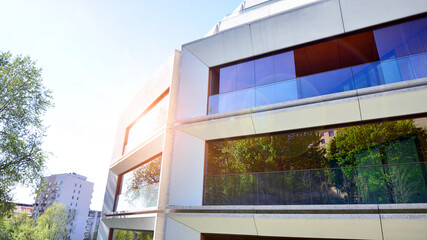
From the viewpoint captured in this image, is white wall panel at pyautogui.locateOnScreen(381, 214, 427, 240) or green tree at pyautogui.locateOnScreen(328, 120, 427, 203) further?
green tree at pyautogui.locateOnScreen(328, 120, 427, 203)

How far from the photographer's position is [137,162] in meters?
14.7

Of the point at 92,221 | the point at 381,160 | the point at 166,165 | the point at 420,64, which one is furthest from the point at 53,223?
the point at 92,221

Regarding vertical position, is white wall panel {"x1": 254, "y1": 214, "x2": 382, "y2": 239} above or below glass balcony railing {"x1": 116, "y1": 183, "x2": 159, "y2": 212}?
below

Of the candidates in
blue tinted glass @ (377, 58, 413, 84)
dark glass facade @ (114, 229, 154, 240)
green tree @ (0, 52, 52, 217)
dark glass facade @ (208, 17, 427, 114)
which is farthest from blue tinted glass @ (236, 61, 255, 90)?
green tree @ (0, 52, 52, 217)

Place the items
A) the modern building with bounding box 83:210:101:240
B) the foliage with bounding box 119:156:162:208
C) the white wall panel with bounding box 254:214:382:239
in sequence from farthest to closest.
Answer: the modern building with bounding box 83:210:101:240
the foliage with bounding box 119:156:162:208
the white wall panel with bounding box 254:214:382:239

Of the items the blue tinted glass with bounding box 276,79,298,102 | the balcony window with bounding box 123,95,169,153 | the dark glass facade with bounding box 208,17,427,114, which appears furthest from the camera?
the balcony window with bounding box 123,95,169,153

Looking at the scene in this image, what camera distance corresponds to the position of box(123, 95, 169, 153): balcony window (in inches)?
508

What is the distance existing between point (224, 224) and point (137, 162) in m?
7.51

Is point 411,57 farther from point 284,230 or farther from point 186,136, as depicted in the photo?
point 186,136

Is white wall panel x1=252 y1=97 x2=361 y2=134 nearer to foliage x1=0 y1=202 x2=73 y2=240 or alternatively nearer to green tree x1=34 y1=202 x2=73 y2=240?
foliage x1=0 y1=202 x2=73 y2=240

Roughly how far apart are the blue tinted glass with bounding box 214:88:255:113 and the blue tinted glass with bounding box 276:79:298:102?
99 centimetres

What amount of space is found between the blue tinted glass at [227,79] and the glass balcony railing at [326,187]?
12.8 ft

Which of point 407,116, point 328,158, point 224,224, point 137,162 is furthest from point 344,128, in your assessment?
point 137,162

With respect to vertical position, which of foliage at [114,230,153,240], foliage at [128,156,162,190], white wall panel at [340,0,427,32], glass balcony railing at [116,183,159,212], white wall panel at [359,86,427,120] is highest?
white wall panel at [340,0,427,32]
